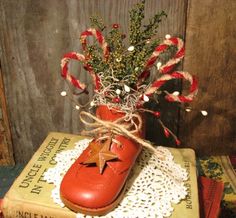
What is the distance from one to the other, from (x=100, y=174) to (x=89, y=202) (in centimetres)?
6

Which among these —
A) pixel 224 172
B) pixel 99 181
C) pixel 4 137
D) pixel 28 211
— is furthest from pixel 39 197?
pixel 224 172

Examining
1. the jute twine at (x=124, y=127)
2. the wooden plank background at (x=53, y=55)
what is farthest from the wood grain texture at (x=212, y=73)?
the jute twine at (x=124, y=127)

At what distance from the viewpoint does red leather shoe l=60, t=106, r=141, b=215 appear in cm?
72

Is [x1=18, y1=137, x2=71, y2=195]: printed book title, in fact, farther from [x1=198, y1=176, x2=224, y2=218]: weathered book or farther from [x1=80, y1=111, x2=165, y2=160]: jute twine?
[x1=198, y1=176, x2=224, y2=218]: weathered book

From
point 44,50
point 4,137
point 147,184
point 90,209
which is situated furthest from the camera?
point 4,137

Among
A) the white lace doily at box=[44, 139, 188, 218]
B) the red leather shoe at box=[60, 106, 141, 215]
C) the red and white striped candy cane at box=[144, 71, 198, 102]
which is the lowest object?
the white lace doily at box=[44, 139, 188, 218]

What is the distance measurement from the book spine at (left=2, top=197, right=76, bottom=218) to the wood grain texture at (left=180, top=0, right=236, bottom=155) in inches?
18.5

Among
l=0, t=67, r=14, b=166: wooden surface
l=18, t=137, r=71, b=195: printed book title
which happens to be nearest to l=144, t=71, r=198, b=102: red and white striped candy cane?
l=18, t=137, r=71, b=195: printed book title

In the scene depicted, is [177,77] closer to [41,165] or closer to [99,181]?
[99,181]

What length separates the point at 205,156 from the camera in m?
1.12

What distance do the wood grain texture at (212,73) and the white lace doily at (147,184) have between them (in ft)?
0.64

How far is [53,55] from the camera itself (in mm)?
986

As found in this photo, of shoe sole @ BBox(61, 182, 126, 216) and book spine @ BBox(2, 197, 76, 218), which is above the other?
shoe sole @ BBox(61, 182, 126, 216)

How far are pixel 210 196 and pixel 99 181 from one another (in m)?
0.32
